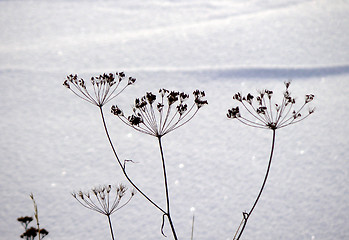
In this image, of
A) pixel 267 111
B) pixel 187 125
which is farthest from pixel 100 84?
pixel 267 111

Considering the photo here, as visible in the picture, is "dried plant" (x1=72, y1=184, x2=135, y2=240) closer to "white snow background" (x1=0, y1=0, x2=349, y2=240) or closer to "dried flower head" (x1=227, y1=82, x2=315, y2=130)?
"white snow background" (x1=0, y1=0, x2=349, y2=240)

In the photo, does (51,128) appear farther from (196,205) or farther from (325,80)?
(325,80)

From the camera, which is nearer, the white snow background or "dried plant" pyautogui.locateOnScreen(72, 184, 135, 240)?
"dried plant" pyautogui.locateOnScreen(72, 184, 135, 240)

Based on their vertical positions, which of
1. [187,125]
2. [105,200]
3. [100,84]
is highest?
[100,84]

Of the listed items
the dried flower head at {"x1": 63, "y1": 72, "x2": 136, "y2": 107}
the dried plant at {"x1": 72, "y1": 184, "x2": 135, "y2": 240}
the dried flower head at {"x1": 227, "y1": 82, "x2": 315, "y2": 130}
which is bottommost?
the dried plant at {"x1": 72, "y1": 184, "x2": 135, "y2": 240}

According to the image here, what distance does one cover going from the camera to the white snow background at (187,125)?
7.50ft

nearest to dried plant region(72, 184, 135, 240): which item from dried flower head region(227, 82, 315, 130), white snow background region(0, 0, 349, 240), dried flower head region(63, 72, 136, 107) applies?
white snow background region(0, 0, 349, 240)

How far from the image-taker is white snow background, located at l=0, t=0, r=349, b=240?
2.29 meters

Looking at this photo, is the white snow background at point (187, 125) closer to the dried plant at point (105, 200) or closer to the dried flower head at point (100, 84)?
the dried plant at point (105, 200)

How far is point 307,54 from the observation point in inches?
173

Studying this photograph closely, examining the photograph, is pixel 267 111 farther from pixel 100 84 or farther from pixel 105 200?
pixel 100 84

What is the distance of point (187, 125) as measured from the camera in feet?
10.7

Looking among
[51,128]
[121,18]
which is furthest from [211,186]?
[121,18]

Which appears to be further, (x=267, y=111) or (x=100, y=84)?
(x=100, y=84)
